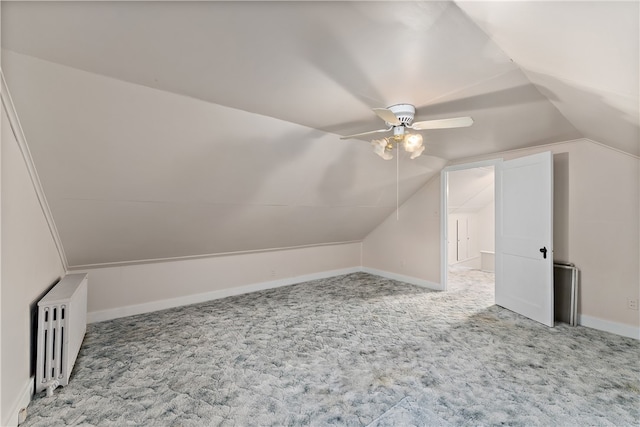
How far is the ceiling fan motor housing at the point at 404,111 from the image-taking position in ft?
7.57

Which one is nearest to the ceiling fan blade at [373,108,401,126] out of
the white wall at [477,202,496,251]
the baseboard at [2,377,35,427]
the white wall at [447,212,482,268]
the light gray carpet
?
the light gray carpet

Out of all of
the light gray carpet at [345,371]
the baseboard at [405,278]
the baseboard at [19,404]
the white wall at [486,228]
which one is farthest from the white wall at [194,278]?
the white wall at [486,228]

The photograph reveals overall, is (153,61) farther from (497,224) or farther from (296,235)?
(497,224)

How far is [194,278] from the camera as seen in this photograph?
404 cm

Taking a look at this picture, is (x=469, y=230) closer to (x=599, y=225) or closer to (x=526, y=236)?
(x=526, y=236)

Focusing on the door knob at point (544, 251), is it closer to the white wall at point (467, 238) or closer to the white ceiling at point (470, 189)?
the white ceiling at point (470, 189)

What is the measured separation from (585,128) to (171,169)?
13.0 feet

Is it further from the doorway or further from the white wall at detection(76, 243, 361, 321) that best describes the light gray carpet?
the doorway

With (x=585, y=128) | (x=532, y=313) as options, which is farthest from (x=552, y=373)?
(x=585, y=128)

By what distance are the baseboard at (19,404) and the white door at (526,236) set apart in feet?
15.2

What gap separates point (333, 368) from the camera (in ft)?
7.86

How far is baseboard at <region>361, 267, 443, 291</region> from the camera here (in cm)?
479

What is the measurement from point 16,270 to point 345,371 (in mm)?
2387

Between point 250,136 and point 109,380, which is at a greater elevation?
point 250,136
